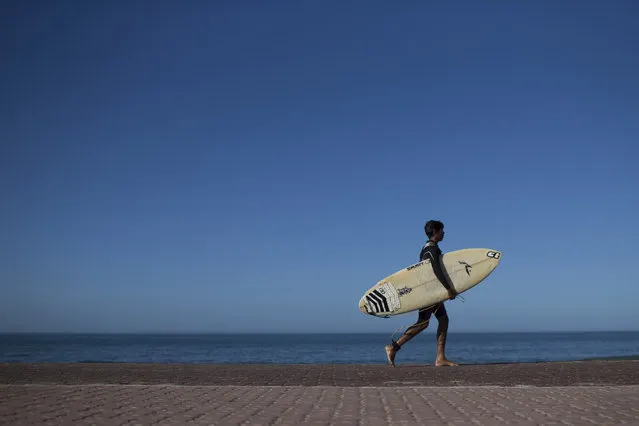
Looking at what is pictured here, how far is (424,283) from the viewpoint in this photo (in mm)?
11883

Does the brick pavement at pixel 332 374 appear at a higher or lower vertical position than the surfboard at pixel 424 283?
lower

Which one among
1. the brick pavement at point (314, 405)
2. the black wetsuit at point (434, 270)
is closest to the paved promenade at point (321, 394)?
the brick pavement at point (314, 405)

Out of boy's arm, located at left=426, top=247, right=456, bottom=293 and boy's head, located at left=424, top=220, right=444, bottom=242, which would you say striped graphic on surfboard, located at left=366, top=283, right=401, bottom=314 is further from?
boy's head, located at left=424, top=220, right=444, bottom=242

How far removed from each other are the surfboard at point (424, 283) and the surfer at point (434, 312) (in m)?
0.16

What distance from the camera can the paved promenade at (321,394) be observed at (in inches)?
230

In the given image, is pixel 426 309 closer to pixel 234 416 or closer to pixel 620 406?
pixel 620 406

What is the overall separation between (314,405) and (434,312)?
547 centimetres

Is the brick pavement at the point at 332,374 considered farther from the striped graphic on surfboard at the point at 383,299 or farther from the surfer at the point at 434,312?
the striped graphic on surfboard at the point at 383,299

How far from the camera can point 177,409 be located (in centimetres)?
635

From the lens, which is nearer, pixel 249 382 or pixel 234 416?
pixel 234 416

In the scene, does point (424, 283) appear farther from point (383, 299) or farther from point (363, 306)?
point (363, 306)

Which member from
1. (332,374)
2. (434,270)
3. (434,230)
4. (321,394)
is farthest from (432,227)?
(321,394)

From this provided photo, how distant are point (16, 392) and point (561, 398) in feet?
20.8

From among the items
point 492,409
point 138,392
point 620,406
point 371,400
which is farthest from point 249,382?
point 620,406
